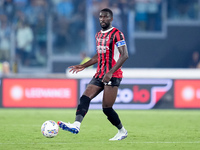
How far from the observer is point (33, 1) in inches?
846

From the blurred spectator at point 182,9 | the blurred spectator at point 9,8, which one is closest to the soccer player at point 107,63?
the blurred spectator at point 9,8

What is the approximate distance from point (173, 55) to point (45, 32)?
18.4 feet

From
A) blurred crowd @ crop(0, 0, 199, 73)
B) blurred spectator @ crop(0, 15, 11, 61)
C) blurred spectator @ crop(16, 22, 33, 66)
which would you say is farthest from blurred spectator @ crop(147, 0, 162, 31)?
blurred spectator @ crop(0, 15, 11, 61)

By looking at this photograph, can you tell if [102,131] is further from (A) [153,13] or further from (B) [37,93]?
(A) [153,13]

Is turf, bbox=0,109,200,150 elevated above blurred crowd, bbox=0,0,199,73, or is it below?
below

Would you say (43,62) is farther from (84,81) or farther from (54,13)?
(84,81)

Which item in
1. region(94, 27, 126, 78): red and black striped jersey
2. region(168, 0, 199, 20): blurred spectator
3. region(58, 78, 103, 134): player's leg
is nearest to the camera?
region(58, 78, 103, 134): player's leg

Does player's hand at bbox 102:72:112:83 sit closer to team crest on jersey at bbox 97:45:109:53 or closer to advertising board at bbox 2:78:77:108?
team crest on jersey at bbox 97:45:109:53

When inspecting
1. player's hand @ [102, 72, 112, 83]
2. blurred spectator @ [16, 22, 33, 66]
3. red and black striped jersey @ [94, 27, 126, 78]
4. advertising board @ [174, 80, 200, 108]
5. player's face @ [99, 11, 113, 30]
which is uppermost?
player's face @ [99, 11, 113, 30]

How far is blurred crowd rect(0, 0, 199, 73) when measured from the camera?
20.8 m

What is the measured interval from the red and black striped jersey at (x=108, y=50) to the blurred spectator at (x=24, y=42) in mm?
13335

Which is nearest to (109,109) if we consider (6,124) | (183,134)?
(183,134)

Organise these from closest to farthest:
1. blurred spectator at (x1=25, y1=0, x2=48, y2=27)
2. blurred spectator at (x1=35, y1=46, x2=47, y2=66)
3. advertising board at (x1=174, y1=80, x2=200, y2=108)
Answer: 1. advertising board at (x1=174, y1=80, x2=200, y2=108)
2. blurred spectator at (x1=35, y1=46, x2=47, y2=66)
3. blurred spectator at (x1=25, y1=0, x2=48, y2=27)

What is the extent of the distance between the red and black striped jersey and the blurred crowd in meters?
13.0
